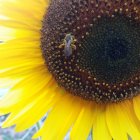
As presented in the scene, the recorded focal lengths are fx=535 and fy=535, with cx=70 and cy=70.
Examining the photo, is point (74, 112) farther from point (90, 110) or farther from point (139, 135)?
point (139, 135)

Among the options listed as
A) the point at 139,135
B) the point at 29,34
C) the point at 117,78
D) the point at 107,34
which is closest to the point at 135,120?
the point at 139,135
